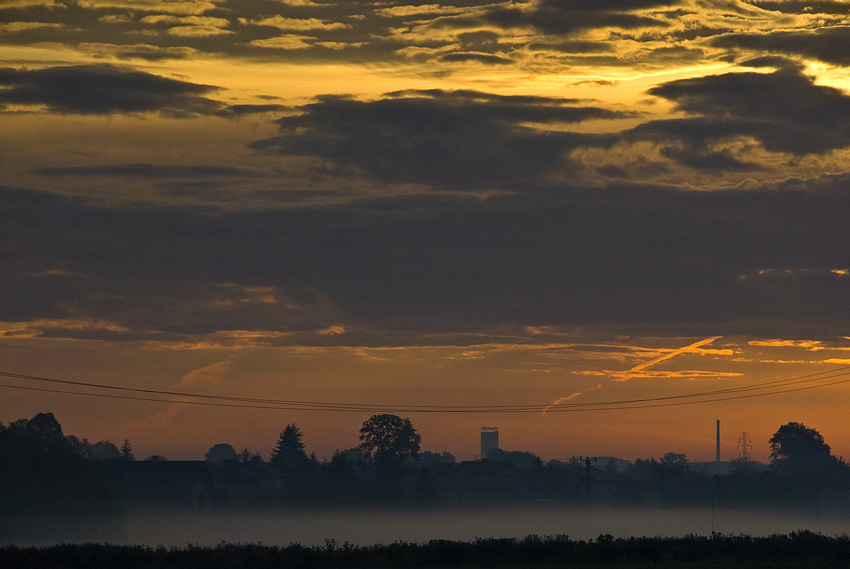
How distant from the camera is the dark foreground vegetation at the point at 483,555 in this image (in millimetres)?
59375

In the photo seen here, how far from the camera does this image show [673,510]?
194125mm

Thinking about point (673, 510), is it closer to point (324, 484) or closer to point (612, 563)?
point (324, 484)

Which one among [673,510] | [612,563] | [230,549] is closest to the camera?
[612,563]

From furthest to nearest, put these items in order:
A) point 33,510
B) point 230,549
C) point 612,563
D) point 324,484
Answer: point 324,484 → point 33,510 → point 230,549 → point 612,563

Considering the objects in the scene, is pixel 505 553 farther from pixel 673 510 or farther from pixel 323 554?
pixel 673 510

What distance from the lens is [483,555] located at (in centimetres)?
6181

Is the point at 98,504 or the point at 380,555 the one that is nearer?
the point at 380,555

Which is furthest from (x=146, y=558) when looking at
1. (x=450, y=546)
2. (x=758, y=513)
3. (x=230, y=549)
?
(x=758, y=513)

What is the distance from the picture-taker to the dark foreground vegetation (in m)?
59.4

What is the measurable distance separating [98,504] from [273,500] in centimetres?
5133

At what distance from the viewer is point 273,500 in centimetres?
17950

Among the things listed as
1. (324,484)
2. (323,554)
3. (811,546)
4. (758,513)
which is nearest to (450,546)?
(323,554)

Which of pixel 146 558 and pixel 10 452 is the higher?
pixel 10 452

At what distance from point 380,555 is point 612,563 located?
12419 millimetres
